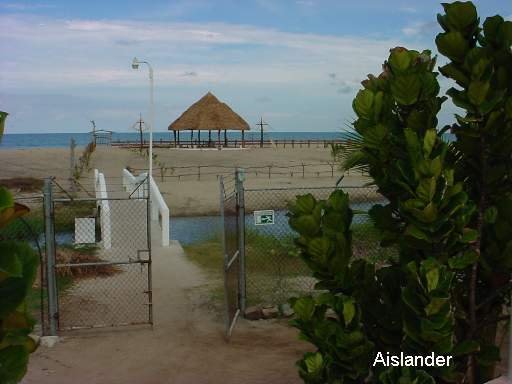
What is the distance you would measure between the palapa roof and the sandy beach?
226cm

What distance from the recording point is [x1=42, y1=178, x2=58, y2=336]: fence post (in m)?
7.14

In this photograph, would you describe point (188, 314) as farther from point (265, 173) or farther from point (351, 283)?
point (265, 173)

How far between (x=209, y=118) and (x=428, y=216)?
5223 cm

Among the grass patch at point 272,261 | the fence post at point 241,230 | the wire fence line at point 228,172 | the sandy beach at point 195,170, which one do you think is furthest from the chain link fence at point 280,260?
the wire fence line at point 228,172

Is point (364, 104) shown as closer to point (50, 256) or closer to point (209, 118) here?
point (50, 256)

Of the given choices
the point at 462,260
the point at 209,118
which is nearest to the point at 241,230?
the point at 462,260

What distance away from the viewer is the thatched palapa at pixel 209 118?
5466cm

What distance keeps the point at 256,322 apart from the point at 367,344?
170 inches

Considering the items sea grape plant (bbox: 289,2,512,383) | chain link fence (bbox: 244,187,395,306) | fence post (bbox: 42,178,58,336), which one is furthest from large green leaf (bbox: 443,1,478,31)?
fence post (bbox: 42,178,58,336)

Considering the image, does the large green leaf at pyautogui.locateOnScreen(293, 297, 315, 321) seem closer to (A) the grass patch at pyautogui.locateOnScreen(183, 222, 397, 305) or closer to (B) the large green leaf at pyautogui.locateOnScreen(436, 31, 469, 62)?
(B) the large green leaf at pyautogui.locateOnScreen(436, 31, 469, 62)

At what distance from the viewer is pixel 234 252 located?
817 centimetres

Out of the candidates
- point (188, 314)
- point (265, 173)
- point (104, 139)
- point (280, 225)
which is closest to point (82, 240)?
point (188, 314)

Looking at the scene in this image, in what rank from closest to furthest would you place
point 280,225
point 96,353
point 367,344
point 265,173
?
1. point 367,344
2. point 96,353
3. point 280,225
4. point 265,173

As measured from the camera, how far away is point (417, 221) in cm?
366
